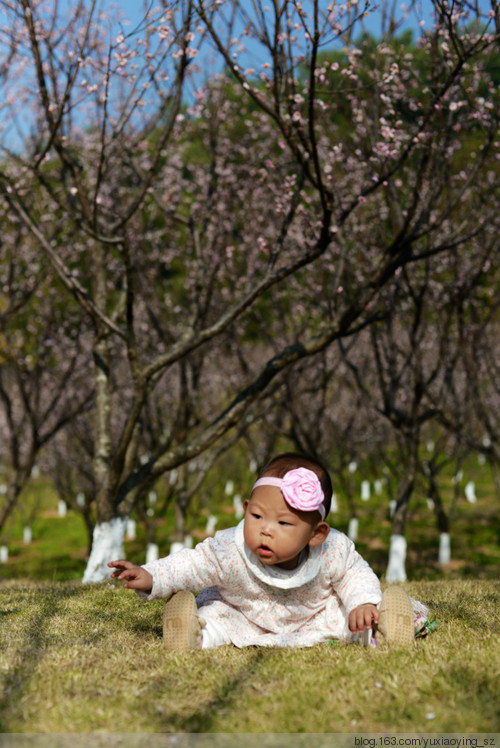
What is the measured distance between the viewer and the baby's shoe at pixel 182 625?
144 inches

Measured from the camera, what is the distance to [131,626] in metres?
4.23

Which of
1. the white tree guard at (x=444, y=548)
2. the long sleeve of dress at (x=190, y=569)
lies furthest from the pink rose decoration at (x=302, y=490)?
the white tree guard at (x=444, y=548)

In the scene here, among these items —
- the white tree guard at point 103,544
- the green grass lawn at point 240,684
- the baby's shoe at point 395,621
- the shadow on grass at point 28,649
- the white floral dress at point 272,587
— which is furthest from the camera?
the white tree guard at point 103,544

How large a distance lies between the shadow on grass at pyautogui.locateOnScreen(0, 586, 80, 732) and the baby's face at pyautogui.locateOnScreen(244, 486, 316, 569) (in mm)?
1171

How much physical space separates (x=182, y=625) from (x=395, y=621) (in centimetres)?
107

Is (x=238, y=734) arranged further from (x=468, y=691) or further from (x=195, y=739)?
(x=468, y=691)

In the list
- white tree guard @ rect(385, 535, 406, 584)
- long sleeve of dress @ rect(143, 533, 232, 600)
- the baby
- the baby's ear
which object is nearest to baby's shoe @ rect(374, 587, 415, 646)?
the baby

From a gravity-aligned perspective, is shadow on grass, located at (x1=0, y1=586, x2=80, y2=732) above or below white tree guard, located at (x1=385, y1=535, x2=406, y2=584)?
above

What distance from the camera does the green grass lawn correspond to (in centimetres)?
271

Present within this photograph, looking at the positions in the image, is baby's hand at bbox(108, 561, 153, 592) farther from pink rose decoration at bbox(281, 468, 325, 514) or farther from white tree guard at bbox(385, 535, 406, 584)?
white tree guard at bbox(385, 535, 406, 584)

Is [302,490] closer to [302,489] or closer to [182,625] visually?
[302,489]

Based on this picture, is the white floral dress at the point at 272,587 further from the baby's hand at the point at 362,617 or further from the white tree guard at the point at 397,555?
the white tree guard at the point at 397,555

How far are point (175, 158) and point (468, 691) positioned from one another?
1254 cm

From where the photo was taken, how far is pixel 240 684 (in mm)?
3135
